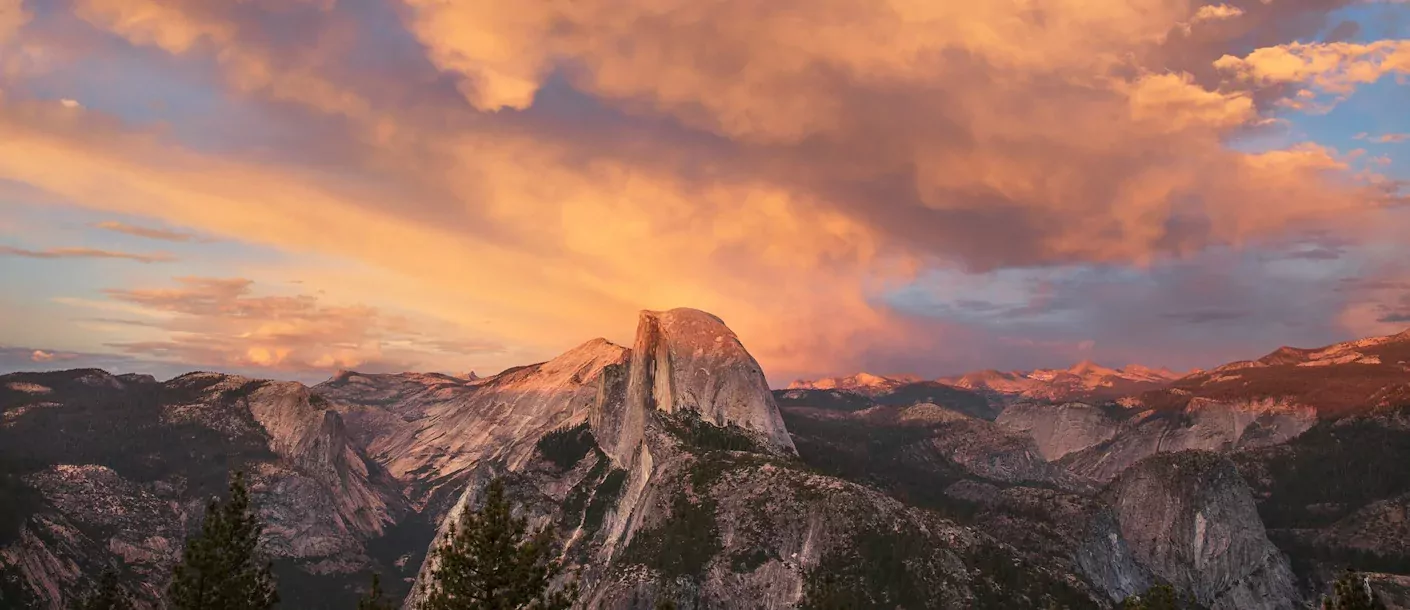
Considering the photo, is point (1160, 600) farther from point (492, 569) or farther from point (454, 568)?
point (454, 568)

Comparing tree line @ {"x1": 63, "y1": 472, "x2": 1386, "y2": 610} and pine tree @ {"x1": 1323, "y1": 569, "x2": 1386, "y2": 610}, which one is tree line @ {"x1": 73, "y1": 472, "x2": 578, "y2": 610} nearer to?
tree line @ {"x1": 63, "y1": 472, "x2": 1386, "y2": 610}

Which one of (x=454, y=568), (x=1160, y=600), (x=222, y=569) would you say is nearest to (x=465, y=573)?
(x=454, y=568)

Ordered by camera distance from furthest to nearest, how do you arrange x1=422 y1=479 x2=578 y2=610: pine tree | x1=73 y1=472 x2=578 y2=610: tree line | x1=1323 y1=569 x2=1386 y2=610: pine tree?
x1=1323 y1=569 x2=1386 y2=610: pine tree < x1=73 y1=472 x2=578 y2=610: tree line < x1=422 y1=479 x2=578 y2=610: pine tree

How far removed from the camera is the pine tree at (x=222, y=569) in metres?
59.8

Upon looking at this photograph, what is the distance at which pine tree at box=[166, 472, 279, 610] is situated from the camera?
59750mm

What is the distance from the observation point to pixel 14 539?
199 meters

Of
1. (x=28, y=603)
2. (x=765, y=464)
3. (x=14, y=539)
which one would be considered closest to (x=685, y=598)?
(x=765, y=464)

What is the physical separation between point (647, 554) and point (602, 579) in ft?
47.8

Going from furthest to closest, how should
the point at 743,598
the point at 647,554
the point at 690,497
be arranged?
the point at 690,497 < the point at 647,554 < the point at 743,598

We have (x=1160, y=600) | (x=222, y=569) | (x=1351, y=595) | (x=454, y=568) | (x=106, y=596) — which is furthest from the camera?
(x=106, y=596)

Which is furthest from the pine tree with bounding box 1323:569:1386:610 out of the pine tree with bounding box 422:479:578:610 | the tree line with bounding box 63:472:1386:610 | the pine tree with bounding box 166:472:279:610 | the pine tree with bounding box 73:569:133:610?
the pine tree with bounding box 73:569:133:610

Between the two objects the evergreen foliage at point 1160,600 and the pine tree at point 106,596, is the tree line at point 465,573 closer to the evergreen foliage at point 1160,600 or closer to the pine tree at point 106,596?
the evergreen foliage at point 1160,600

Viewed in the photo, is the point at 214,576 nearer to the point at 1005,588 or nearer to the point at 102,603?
the point at 102,603

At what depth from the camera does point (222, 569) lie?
198 ft
